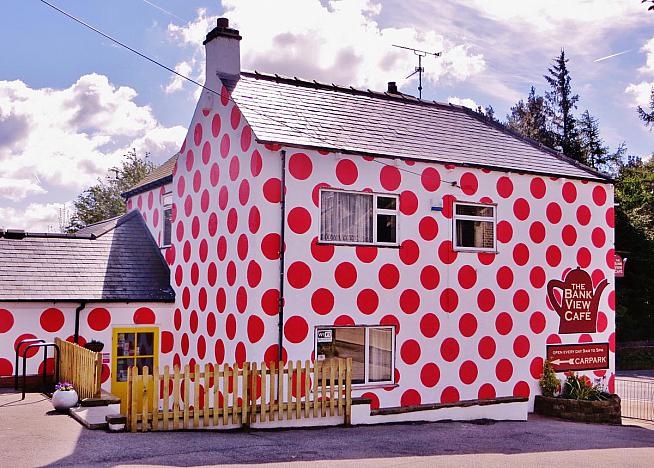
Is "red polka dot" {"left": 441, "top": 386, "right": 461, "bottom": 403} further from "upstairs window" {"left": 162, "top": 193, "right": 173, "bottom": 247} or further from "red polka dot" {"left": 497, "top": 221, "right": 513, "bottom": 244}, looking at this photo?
"upstairs window" {"left": 162, "top": 193, "right": 173, "bottom": 247}

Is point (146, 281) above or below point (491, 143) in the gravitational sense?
below

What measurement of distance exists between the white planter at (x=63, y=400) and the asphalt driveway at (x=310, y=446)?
0.70 feet

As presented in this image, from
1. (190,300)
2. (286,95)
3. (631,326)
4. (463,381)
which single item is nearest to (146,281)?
(190,300)

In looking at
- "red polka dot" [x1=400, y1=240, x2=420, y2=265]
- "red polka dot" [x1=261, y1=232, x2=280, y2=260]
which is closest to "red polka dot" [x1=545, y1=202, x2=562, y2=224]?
"red polka dot" [x1=400, y1=240, x2=420, y2=265]

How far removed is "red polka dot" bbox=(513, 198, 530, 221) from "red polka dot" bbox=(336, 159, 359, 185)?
4.44m

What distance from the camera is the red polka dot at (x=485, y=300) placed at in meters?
16.0

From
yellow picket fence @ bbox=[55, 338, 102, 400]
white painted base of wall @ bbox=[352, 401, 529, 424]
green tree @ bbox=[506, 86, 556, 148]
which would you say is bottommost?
white painted base of wall @ bbox=[352, 401, 529, 424]

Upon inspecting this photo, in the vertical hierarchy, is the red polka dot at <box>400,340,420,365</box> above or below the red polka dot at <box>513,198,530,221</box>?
below

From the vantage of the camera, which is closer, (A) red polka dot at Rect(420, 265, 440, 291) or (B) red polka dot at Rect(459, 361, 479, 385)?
(A) red polka dot at Rect(420, 265, 440, 291)

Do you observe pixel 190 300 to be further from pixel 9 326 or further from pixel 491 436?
pixel 491 436

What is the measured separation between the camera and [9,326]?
15.9 metres

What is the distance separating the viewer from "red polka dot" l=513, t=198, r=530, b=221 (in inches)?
654

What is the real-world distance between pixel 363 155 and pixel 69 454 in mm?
8352

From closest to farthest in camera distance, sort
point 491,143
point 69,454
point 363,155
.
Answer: point 69,454
point 363,155
point 491,143
